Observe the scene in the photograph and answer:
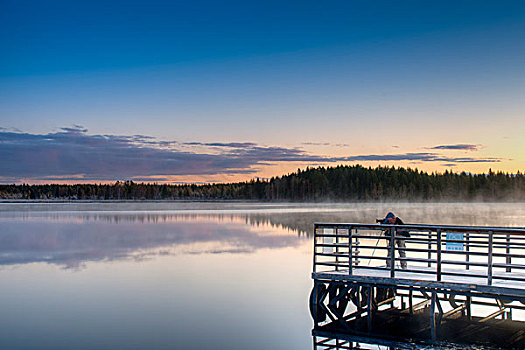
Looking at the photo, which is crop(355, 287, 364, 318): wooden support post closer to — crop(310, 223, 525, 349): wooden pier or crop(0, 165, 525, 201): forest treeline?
crop(310, 223, 525, 349): wooden pier

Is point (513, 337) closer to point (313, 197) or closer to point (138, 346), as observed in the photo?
point (138, 346)

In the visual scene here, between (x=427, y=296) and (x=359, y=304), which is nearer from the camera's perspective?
(x=359, y=304)

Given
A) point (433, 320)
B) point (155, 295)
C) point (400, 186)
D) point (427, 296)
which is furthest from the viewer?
point (400, 186)

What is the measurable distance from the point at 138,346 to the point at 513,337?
778 cm

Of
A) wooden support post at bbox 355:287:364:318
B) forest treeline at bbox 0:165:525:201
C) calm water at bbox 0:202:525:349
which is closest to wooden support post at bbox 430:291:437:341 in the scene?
wooden support post at bbox 355:287:364:318

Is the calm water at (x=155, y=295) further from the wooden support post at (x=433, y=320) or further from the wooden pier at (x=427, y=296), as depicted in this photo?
the wooden support post at (x=433, y=320)

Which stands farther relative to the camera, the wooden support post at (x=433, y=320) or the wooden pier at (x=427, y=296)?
the wooden support post at (x=433, y=320)

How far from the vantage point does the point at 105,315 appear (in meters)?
14.4

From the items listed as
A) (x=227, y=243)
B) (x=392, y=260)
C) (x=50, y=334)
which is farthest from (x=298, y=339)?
(x=227, y=243)

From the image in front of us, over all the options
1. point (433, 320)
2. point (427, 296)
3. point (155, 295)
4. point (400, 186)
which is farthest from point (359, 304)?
point (400, 186)

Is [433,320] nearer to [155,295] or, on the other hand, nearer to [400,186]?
[155,295]

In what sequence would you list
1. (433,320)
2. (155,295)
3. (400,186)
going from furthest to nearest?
(400,186) < (155,295) < (433,320)

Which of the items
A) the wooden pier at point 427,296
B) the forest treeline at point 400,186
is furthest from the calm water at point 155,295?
the forest treeline at point 400,186

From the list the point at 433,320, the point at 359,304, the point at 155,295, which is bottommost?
the point at 155,295
